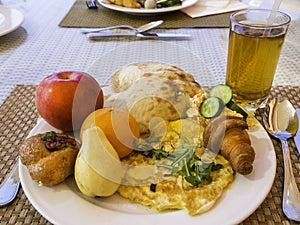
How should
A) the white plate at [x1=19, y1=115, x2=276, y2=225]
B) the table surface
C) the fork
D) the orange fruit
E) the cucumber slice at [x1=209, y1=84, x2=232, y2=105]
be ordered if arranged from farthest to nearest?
1. the fork
2. the table surface
3. the cucumber slice at [x1=209, y1=84, x2=232, y2=105]
4. the orange fruit
5. the white plate at [x1=19, y1=115, x2=276, y2=225]

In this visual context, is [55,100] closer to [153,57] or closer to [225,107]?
[225,107]

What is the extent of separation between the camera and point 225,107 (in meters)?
Answer: 0.73

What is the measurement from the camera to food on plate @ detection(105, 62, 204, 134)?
74 centimetres

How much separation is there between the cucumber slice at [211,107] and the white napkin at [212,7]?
2.64 ft

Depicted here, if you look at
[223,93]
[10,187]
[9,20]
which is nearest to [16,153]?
[10,187]

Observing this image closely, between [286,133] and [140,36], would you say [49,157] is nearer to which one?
[286,133]

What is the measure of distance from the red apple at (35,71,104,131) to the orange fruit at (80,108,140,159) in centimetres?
6

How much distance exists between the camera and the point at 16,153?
0.74 metres

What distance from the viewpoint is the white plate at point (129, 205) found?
0.54 m

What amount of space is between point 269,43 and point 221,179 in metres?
0.39

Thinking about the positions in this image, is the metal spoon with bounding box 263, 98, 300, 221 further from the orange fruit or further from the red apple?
the red apple

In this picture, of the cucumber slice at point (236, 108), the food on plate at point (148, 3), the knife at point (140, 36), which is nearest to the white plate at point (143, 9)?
the food on plate at point (148, 3)

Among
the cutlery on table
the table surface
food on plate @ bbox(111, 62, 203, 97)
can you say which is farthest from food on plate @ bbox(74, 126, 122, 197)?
the table surface

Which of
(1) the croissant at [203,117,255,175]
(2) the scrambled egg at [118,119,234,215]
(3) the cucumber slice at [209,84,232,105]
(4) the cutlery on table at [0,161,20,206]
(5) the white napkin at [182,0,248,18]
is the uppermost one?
(1) the croissant at [203,117,255,175]
